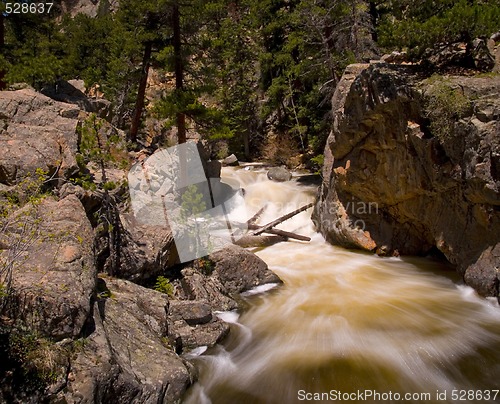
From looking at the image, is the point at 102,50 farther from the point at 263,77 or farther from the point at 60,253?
the point at 60,253

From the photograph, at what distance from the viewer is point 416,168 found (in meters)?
10.5

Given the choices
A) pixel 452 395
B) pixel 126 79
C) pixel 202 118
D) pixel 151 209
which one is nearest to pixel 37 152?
pixel 151 209

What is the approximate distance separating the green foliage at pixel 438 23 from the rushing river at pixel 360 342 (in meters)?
6.44

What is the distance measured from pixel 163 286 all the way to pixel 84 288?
3.37 m

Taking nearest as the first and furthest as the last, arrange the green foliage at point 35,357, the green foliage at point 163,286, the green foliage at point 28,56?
the green foliage at point 35,357
the green foliage at point 163,286
the green foliage at point 28,56

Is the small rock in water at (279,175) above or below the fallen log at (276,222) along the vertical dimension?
above

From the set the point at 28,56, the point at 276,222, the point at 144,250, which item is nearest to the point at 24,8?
the point at 28,56

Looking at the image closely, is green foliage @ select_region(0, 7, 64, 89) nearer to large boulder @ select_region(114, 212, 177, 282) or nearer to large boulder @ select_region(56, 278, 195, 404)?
large boulder @ select_region(114, 212, 177, 282)

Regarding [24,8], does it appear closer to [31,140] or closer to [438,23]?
[31,140]

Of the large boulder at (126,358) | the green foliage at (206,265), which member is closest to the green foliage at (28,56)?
the green foliage at (206,265)

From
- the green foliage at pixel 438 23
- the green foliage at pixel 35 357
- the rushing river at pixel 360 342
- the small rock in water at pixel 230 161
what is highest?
the green foliage at pixel 438 23

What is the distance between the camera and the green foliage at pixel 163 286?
26.4 feet

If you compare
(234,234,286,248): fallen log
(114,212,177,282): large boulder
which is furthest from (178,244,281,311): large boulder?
(234,234,286,248): fallen log

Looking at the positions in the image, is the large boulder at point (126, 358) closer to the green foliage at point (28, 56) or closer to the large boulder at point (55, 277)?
the large boulder at point (55, 277)
